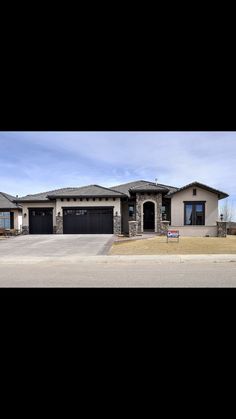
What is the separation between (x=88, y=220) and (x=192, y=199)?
11876 mm

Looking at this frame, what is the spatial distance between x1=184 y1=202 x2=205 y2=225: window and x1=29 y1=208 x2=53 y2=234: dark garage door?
1580 centimetres

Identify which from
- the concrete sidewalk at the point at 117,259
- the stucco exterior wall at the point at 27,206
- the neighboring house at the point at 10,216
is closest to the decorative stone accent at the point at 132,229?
the stucco exterior wall at the point at 27,206

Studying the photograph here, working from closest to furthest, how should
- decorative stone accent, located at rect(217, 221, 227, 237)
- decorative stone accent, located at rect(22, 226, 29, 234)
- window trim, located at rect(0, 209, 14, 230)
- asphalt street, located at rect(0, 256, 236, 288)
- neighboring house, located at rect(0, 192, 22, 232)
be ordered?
1. asphalt street, located at rect(0, 256, 236, 288)
2. decorative stone accent, located at rect(217, 221, 227, 237)
3. decorative stone accent, located at rect(22, 226, 29, 234)
4. neighboring house, located at rect(0, 192, 22, 232)
5. window trim, located at rect(0, 209, 14, 230)

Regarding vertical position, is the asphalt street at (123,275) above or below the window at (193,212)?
below

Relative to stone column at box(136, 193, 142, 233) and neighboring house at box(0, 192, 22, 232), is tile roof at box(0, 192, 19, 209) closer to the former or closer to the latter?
neighboring house at box(0, 192, 22, 232)

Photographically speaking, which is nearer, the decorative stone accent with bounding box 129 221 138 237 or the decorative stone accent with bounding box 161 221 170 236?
the decorative stone accent with bounding box 129 221 138 237

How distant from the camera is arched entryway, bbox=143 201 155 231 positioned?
2861 centimetres

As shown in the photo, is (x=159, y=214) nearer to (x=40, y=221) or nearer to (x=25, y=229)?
(x=40, y=221)

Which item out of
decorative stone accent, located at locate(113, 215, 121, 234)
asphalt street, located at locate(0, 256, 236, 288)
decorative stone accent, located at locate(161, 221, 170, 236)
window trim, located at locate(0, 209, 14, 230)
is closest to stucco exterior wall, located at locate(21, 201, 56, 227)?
window trim, located at locate(0, 209, 14, 230)

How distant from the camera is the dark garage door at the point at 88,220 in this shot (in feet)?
94.9

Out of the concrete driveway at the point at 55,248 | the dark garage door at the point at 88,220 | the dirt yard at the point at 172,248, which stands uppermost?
the dark garage door at the point at 88,220

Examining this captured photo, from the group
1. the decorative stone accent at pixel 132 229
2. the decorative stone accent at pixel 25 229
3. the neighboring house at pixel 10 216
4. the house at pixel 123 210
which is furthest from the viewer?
the neighboring house at pixel 10 216

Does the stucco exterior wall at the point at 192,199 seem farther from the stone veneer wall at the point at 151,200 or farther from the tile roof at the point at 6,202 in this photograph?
the tile roof at the point at 6,202

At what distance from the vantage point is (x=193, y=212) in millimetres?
27359
